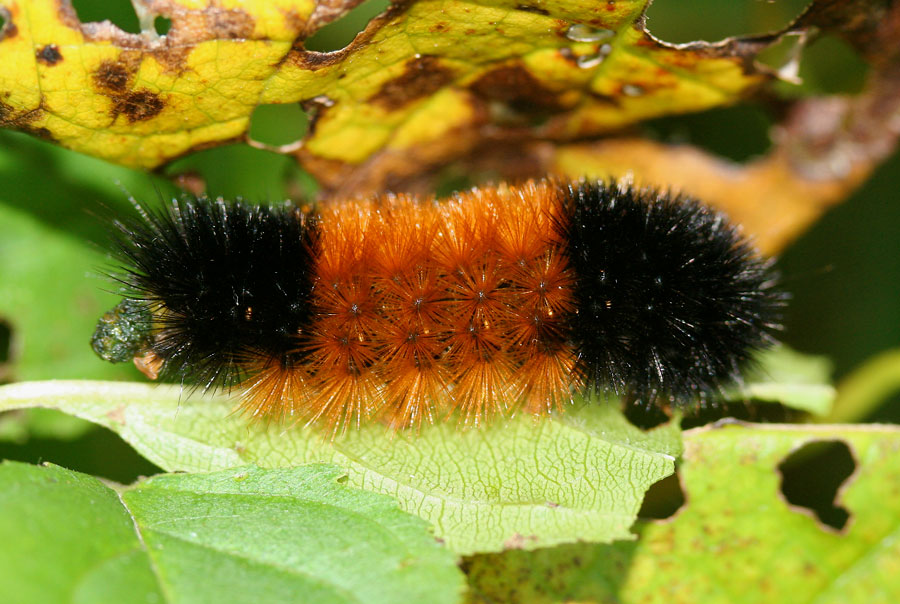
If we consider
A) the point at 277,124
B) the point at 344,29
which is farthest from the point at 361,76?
the point at 344,29

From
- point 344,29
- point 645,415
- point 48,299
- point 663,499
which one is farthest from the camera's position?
point 344,29

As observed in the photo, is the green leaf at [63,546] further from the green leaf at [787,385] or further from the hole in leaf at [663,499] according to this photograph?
the green leaf at [787,385]

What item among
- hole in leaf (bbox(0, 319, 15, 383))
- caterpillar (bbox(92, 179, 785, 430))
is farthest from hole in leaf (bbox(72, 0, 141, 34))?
hole in leaf (bbox(0, 319, 15, 383))

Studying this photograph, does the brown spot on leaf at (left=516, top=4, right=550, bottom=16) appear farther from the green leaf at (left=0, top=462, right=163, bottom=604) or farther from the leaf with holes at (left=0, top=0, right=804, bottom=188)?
the green leaf at (left=0, top=462, right=163, bottom=604)

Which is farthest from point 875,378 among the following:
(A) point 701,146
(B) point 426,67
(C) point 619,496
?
(B) point 426,67

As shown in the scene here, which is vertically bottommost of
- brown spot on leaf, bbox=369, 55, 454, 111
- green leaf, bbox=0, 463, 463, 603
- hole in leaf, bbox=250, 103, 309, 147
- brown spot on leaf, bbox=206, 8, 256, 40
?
green leaf, bbox=0, 463, 463, 603

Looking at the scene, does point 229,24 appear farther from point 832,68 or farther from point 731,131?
point 731,131
